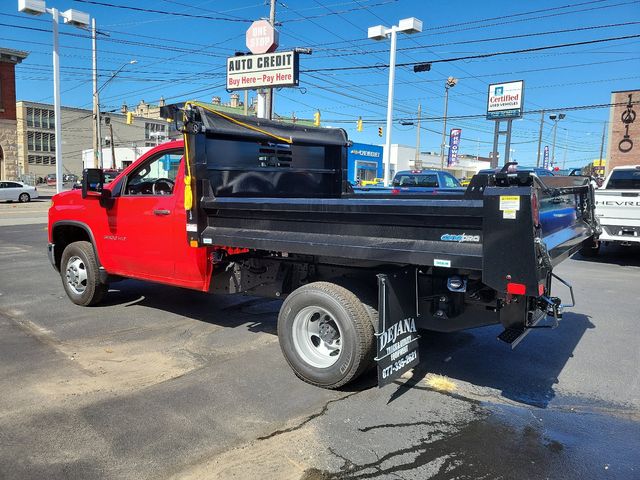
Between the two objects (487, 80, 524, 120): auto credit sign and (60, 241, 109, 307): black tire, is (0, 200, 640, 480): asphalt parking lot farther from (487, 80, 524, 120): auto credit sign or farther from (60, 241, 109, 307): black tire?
(487, 80, 524, 120): auto credit sign

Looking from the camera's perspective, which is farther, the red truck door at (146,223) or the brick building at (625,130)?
the brick building at (625,130)

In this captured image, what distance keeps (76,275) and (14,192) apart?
32.7m

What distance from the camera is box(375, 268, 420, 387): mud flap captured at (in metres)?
3.70

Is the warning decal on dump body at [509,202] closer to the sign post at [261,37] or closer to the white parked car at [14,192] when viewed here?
the sign post at [261,37]

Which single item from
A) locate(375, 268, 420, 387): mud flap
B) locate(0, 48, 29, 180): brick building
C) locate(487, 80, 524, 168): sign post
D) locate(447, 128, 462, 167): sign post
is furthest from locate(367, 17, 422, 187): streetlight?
locate(447, 128, 462, 167): sign post

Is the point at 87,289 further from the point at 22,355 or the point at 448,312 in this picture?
the point at 448,312

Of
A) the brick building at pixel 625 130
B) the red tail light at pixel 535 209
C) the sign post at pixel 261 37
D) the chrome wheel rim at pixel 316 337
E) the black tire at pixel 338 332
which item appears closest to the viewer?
the red tail light at pixel 535 209

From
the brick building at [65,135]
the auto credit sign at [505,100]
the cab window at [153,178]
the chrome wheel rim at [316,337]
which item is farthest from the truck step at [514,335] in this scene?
the brick building at [65,135]

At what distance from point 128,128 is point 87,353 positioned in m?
97.6

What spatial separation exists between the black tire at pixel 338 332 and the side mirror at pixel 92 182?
319 cm

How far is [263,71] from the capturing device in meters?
17.5

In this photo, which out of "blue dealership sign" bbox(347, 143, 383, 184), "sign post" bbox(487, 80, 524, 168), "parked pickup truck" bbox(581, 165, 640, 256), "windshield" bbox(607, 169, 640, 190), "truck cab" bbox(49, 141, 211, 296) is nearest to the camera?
"truck cab" bbox(49, 141, 211, 296)

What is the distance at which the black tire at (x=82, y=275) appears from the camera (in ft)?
21.3

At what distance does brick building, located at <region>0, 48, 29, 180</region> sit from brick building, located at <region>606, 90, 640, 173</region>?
45279 mm
